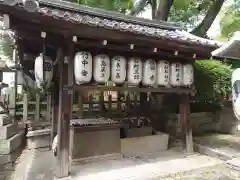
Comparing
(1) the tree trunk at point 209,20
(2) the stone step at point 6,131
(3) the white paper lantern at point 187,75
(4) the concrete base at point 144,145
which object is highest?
(1) the tree trunk at point 209,20

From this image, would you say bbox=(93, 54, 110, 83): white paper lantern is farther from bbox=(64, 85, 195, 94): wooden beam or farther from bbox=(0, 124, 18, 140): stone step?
bbox=(0, 124, 18, 140): stone step

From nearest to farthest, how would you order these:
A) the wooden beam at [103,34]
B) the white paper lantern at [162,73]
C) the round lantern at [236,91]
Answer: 1. the round lantern at [236,91]
2. the wooden beam at [103,34]
3. the white paper lantern at [162,73]

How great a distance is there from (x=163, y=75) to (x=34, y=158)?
4.81 metres

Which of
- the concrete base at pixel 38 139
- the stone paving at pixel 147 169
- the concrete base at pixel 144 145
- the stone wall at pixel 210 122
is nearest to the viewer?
the stone paving at pixel 147 169

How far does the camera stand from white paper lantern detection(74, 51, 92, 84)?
518 cm

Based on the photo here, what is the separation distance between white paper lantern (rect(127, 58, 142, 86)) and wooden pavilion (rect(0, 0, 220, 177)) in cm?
23

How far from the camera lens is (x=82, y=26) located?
4754mm

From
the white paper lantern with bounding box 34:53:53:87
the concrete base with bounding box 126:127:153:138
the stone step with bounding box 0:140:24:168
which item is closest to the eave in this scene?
the white paper lantern with bounding box 34:53:53:87

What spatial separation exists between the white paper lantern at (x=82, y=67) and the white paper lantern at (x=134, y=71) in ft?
3.80

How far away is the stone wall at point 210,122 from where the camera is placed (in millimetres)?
9516

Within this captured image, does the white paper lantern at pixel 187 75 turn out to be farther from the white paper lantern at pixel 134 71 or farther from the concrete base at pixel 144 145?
the concrete base at pixel 144 145

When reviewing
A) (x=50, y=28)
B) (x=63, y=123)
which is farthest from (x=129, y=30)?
(x=63, y=123)

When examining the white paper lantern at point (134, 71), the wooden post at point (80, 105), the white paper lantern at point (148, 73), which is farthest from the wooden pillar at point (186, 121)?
the wooden post at point (80, 105)

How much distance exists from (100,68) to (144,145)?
10.2ft
